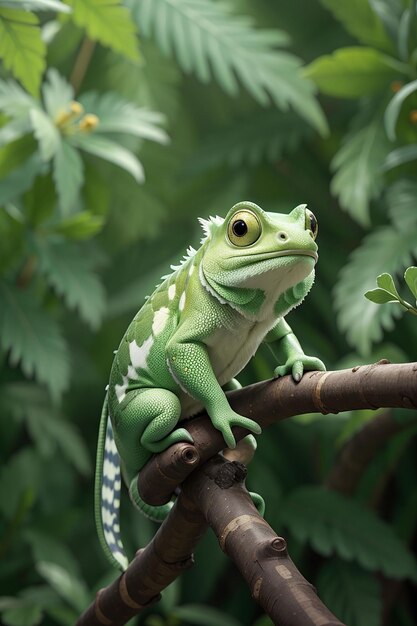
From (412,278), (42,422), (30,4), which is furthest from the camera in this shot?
(42,422)

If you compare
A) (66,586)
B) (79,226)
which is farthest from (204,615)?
(79,226)

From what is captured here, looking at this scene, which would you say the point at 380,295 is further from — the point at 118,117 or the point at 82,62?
the point at 82,62

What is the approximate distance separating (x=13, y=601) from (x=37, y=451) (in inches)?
15.9

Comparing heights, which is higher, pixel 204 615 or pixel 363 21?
pixel 363 21

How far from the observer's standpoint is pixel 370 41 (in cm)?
121

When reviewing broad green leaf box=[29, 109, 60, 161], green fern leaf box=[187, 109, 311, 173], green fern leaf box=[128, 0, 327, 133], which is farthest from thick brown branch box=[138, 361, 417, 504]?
green fern leaf box=[187, 109, 311, 173]

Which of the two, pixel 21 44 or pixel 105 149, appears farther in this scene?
pixel 105 149

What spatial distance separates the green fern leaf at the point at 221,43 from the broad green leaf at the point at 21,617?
81 cm

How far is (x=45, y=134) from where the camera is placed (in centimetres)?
108

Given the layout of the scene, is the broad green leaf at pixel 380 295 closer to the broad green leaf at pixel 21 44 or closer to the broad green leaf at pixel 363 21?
the broad green leaf at pixel 21 44

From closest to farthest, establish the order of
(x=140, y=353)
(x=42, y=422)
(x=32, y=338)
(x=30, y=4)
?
(x=140, y=353) < (x=30, y=4) < (x=32, y=338) < (x=42, y=422)

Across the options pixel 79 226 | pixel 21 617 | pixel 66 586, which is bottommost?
pixel 66 586

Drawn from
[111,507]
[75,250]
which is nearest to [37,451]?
[75,250]

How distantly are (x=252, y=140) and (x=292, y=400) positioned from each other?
115cm
